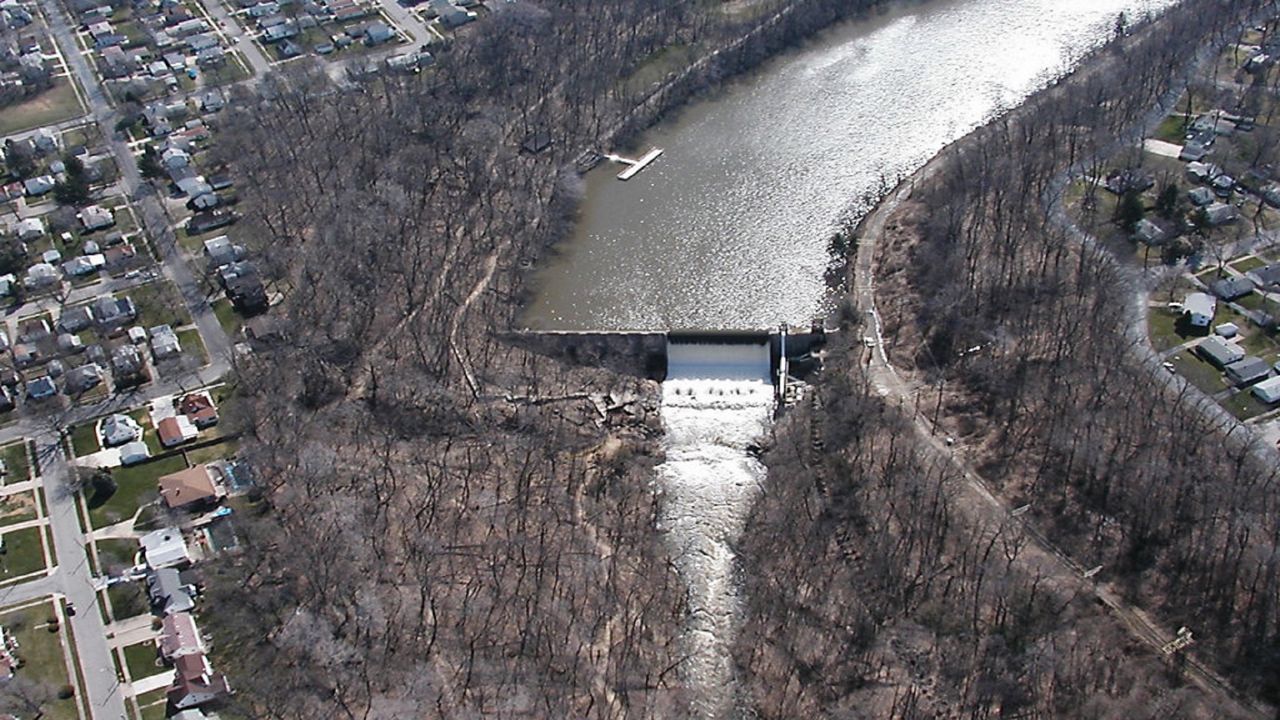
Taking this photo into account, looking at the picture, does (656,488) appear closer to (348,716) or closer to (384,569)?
(384,569)

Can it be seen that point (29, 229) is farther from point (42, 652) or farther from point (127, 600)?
point (42, 652)

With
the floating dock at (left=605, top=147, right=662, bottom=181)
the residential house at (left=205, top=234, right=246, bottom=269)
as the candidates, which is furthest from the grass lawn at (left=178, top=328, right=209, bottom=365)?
the floating dock at (left=605, top=147, right=662, bottom=181)

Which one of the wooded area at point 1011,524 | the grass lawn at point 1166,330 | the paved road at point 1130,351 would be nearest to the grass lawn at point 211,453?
the wooded area at point 1011,524

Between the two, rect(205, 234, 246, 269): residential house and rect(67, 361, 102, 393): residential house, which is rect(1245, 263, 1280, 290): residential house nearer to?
rect(205, 234, 246, 269): residential house

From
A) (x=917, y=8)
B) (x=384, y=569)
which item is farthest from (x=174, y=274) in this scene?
(x=917, y=8)

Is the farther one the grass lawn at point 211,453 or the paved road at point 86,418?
the grass lawn at point 211,453

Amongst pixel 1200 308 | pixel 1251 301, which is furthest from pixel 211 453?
pixel 1251 301

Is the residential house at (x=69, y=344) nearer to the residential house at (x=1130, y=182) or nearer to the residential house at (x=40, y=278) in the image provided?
the residential house at (x=40, y=278)
